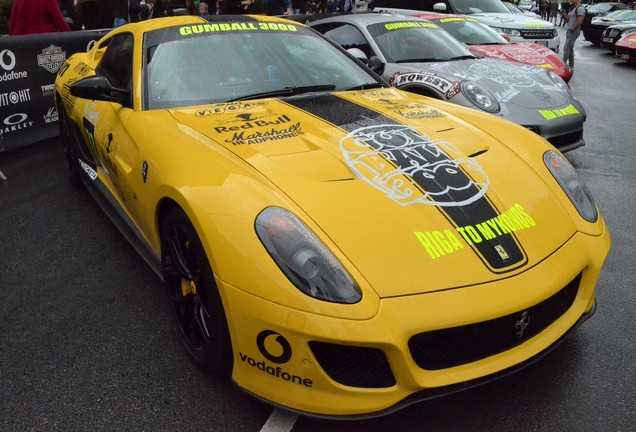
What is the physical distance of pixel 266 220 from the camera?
2031 mm

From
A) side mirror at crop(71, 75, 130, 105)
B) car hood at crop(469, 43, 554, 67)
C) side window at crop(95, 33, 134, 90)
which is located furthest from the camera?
car hood at crop(469, 43, 554, 67)

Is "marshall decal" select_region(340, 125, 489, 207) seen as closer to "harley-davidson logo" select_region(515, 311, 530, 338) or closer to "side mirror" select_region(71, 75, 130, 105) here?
"harley-davidson logo" select_region(515, 311, 530, 338)

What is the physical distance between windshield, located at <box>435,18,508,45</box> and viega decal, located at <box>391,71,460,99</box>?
2.34 m

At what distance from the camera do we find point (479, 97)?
5180 millimetres

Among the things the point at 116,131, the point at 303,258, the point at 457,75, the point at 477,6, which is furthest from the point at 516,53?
the point at 303,258

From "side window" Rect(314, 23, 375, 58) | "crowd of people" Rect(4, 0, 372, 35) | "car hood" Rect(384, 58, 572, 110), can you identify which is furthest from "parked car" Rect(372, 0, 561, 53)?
"car hood" Rect(384, 58, 572, 110)

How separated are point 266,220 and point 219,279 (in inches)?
10.3

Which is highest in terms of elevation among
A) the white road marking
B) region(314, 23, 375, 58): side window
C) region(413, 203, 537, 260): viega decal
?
region(413, 203, 537, 260): viega decal

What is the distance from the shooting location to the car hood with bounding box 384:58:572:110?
525 centimetres

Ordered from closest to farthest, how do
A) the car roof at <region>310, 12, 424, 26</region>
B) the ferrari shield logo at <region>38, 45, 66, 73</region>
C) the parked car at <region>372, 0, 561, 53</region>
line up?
the ferrari shield logo at <region>38, 45, 66, 73</region> → the car roof at <region>310, 12, 424, 26</region> → the parked car at <region>372, 0, 561, 53</region>

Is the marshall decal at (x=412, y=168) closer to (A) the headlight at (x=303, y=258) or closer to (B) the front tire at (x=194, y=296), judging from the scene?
(A) the headlight at (x=303, y=258)

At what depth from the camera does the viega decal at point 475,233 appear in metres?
2.04

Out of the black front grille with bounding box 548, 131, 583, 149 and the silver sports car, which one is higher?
the silver sports car

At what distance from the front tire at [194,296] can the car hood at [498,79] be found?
353 cm
